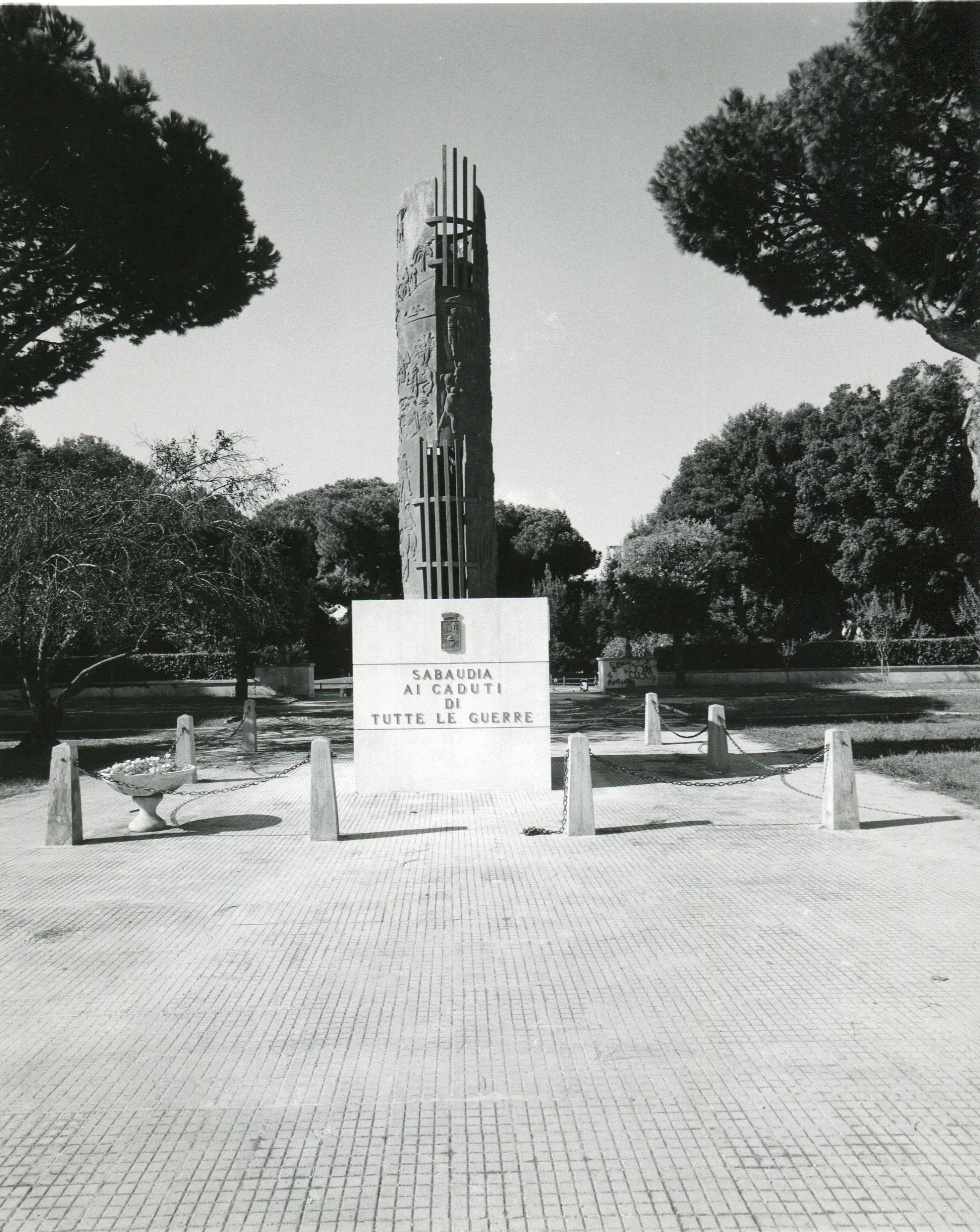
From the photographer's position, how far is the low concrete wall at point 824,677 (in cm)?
3341

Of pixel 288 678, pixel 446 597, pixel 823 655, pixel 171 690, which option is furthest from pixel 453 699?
pixel 823 655

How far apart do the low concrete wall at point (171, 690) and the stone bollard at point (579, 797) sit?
80.8ft

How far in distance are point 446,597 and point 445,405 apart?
2650 millimetres

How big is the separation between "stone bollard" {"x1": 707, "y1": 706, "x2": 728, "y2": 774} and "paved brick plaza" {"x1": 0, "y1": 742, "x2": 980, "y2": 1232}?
15.9 ft

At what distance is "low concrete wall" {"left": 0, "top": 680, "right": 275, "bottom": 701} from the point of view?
33.2 metres

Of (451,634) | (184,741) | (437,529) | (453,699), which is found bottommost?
(184,741)

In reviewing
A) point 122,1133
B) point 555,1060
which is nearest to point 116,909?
point 122,1133

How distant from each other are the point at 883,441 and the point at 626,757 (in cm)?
2737

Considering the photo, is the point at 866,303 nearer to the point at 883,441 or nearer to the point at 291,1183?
the point at 883,441

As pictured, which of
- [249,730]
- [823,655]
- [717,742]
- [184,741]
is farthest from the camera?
[823,655]

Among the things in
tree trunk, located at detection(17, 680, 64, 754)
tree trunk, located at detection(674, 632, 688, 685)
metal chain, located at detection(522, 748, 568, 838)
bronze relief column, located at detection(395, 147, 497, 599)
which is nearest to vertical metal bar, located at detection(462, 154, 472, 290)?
bronze relief column, located at detection(395, 147, 497, 599)

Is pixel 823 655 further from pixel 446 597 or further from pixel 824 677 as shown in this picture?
pixel 446 597

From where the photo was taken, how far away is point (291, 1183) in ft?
12.4

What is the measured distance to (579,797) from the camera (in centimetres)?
980
